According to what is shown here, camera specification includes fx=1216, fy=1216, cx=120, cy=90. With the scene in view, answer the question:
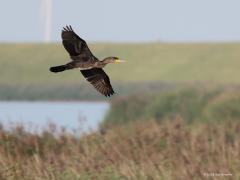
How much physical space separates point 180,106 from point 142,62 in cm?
5255

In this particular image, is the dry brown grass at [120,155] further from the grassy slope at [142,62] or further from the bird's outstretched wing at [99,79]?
the grassy slope at [142,62]

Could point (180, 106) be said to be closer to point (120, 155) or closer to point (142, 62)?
point (120, 155)

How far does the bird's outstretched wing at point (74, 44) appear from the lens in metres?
14.5

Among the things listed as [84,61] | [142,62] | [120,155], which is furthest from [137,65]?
[84,61]

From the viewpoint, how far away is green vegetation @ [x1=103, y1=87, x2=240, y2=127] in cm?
3050

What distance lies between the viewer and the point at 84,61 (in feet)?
46.5

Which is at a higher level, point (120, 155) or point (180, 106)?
point (120, 155)

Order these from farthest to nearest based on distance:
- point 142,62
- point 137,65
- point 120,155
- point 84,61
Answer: point 142,62 < point 137,65 < point 120,155 < point 84,61

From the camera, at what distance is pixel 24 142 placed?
57.9 ft

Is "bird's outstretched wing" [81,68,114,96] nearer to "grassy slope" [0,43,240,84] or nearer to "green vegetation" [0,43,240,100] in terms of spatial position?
"green vegetation" [0,43,240,100]

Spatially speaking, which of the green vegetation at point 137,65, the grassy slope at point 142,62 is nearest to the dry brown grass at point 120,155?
the green vegetation at point 137,65

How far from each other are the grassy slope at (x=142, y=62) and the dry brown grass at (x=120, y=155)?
55.9 meters

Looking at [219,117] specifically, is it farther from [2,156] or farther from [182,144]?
[2,156]

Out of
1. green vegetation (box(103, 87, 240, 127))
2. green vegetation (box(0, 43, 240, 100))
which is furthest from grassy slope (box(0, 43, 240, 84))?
green vegetation (box(103, 87, 240, 127))
